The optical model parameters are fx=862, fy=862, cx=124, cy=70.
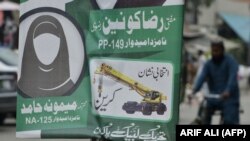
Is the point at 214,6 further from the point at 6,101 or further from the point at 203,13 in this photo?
the point at 6,101

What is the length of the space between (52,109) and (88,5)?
0.92 meters

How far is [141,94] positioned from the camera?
6.88 m

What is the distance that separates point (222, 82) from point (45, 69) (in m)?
4.28

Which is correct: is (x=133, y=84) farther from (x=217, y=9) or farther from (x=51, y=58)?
(x=217, y=9)

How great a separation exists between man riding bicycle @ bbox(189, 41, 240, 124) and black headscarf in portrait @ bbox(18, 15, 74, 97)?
3877 millimetres

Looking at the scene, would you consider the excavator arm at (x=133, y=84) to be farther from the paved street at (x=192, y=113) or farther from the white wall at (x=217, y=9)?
the white wall at (x=217, y=9)

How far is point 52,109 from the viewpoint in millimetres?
7172

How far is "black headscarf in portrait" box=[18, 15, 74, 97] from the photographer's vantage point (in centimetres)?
712

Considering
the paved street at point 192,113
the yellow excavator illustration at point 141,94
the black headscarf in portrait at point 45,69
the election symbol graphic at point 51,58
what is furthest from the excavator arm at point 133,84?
the paved street at point 192,113

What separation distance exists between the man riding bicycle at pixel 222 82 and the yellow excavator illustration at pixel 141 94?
3892 millimetres

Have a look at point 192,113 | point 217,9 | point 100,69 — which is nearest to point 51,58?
point 100,69

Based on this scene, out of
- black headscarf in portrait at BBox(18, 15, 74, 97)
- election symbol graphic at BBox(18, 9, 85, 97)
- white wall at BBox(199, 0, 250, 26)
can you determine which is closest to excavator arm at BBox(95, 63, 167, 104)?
election symbol graphic at BBox(18, 9, 85, 97)

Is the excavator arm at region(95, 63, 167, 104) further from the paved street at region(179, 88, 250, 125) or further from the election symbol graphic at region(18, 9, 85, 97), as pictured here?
the paved street at region(179, 88, 250, 125)

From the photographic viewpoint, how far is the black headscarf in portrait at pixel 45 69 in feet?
23.4
